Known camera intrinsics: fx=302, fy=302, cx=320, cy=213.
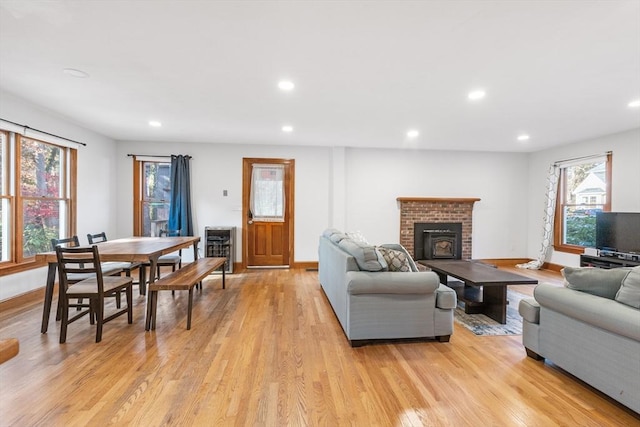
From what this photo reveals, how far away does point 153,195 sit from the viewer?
5.67 m

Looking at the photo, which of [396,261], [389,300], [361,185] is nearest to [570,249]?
[361,185]

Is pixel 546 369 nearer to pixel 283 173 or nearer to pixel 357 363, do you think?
pixel 357 363

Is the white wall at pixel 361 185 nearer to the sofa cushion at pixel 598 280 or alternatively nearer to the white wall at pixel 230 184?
the white wall at pixel 230 184

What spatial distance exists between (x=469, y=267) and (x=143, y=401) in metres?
3.65

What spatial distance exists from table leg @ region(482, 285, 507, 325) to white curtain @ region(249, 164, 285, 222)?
3680mm

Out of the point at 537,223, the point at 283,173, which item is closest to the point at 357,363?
the point at 283,173

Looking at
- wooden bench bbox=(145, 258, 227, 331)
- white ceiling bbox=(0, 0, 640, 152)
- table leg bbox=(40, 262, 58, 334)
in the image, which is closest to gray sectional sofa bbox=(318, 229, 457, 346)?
wooden bench bbox=(145, 258, 227, 331)

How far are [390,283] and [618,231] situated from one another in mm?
4265

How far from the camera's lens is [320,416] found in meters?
1.72

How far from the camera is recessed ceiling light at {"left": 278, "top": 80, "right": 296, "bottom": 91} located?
2.86 meters

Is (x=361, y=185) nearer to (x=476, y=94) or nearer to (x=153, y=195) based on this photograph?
(x=476, y=94)

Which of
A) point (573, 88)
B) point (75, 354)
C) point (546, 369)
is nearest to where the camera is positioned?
point (546, 369)

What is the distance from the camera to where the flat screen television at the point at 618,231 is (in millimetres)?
4250

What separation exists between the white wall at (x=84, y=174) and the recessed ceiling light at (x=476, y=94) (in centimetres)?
496
